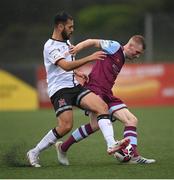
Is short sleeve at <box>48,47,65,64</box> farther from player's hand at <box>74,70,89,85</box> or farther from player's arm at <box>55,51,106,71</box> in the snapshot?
player's hand at <box>74,70,89,85</box>

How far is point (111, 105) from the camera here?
35.9ft

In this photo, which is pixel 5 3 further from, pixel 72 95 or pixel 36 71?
pixel 72 95

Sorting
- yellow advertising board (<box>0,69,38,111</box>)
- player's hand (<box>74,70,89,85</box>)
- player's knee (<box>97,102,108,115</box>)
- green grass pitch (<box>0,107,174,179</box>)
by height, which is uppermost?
player's hand (<box>74,70,89,85</box>)

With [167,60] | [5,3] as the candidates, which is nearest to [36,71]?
[167,60]

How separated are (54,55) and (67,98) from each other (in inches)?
23.8

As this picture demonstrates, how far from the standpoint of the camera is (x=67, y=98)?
34.4 ft

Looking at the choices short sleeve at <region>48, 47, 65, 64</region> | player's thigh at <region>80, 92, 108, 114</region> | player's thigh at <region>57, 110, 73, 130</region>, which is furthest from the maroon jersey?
short sleeve at <region>48, 47, 65, 64</region>

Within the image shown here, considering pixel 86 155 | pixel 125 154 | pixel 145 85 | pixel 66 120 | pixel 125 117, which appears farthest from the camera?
pixel 145 85

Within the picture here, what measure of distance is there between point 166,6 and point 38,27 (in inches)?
462

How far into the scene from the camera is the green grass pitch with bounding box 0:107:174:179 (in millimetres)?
9484

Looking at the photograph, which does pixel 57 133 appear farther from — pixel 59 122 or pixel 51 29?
pixel 51 29

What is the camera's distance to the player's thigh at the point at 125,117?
10.8 m

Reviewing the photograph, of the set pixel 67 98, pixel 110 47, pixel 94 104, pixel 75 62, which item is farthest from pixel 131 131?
pixel 75 62

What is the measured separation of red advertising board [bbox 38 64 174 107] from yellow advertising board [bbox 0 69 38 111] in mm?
310
